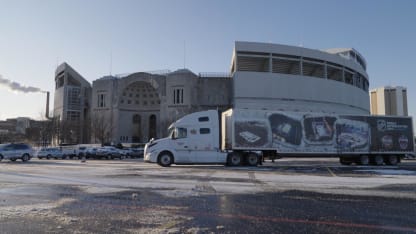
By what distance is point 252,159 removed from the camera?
22.6m

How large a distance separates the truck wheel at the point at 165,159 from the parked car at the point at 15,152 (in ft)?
58.3

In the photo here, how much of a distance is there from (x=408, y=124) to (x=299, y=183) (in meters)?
18.4

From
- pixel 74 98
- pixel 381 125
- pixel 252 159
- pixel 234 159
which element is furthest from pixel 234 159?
pixel 74 98

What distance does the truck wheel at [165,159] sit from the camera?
863 inches

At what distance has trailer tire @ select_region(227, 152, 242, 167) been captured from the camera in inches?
878

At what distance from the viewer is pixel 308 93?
71.6 meters

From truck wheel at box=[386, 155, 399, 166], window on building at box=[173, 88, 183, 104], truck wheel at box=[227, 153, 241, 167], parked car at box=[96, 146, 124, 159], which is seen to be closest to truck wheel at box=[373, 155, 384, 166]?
truck wheel at box=[386, 155, 399, 166]

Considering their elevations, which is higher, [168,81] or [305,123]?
[168,81]

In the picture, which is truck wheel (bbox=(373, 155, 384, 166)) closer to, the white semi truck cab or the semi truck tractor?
the semi truck tractor

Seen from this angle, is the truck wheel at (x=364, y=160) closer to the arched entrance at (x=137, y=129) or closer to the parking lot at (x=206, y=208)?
the parking lot at (x=206, y=208)

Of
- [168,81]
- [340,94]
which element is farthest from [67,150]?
[340,94]

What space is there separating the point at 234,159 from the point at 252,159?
1.25 meters

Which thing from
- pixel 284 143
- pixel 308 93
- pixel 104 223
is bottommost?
pixel 104 223

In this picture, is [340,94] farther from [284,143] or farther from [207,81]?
[284,143]
